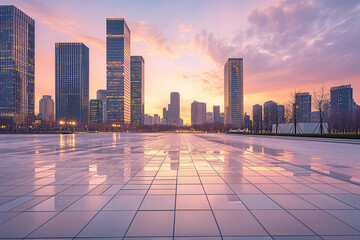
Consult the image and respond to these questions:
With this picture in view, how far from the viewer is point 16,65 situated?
166625 mm

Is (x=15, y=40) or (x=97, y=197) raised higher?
Result: (x=15, y=40)

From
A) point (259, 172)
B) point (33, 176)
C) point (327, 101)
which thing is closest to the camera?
point (33, 176)

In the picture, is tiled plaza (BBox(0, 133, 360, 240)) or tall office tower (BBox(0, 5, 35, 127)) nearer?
tiled plaza (BBox(0, 133, 360, 240))

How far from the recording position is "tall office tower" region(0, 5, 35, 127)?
158 meters

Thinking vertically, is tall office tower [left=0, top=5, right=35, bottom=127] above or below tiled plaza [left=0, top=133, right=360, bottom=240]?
above

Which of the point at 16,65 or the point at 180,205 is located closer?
the point at 180,205

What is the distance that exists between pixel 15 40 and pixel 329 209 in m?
248

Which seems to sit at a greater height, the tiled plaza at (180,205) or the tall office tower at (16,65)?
the tall office tower at (16,65)

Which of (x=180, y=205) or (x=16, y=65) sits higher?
(x=16, y=65)

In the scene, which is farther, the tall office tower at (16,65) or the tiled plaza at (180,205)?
the tall office tower at (16,65)

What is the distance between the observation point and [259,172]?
8.28 metres

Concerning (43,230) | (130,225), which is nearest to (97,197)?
(43,230)

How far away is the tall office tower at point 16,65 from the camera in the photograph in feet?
517

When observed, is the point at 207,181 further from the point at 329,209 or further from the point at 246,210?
the point at 329,209
